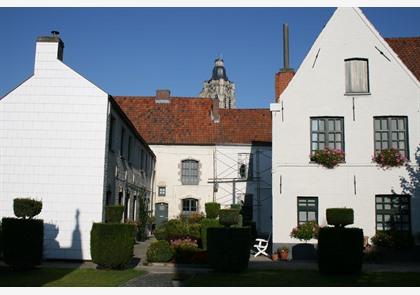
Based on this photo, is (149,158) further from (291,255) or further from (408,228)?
(408,228)

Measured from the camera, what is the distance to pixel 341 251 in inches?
526

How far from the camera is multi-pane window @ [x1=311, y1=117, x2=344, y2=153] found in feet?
62.7

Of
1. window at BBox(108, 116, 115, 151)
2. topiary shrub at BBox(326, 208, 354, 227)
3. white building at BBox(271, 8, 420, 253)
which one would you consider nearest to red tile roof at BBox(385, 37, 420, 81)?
white building at BBox(271, 8, 420, 253)

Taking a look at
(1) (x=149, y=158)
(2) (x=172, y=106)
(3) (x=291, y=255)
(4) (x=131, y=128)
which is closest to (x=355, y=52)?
(3) (x=291, y=255)

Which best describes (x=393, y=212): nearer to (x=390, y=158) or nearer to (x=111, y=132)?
(x=390, y=158)

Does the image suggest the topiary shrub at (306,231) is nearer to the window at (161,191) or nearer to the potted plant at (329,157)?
the potted plant at (329,157)

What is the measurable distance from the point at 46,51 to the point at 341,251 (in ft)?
43.3

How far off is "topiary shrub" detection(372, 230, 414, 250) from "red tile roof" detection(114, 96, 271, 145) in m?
16.5

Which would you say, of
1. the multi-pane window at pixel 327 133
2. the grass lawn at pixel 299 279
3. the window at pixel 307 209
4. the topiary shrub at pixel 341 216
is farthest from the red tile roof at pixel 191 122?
the grass lawn at pixel 299 279

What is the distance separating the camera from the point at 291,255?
18391 millimetres

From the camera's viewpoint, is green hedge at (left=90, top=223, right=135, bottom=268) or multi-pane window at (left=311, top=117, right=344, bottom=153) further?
multi-pane window at (left=311, top=117, right=344, bottom=153)

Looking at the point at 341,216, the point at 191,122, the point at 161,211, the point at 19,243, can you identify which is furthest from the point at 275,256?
the point at 191,122

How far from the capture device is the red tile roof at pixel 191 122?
33969 mm

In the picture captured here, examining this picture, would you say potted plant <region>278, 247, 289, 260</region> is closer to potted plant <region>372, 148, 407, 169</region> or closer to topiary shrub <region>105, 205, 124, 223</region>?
potted plant <region>372, 148, 407, 169</region>
